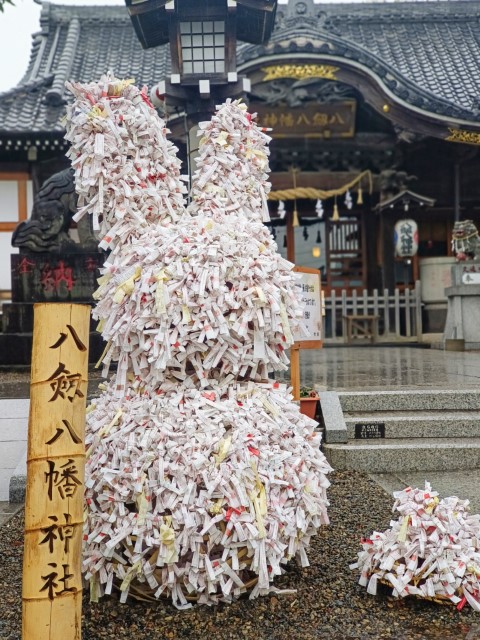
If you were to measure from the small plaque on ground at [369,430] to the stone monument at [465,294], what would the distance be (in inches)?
286

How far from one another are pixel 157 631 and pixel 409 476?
308cm

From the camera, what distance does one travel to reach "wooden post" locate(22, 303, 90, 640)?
2.32m

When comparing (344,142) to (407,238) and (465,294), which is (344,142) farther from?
(465,294)

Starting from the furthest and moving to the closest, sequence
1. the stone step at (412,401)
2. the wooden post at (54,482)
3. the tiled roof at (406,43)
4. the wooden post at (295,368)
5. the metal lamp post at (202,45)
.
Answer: the tiled roof at (406,43) < the metal lamp post at (202,45) < the stone step at (412,401) < the wooden post at (295,368) < the wooden post at (54,482)

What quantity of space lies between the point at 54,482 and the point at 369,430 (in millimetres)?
3808

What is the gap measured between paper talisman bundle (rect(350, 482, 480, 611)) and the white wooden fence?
12013 mm

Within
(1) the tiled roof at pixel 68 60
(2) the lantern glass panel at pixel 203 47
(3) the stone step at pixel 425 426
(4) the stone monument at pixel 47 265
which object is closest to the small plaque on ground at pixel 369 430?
(3) the stone step at pixel 425 426

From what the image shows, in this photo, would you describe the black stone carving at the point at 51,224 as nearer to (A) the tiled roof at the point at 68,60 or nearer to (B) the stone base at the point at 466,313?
(A) the tiled roof at the point at 68,60

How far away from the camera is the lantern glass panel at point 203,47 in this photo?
7.75 meters

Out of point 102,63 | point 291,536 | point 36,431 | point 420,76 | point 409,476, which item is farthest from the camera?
point 102,63

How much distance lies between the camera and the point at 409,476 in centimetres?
526

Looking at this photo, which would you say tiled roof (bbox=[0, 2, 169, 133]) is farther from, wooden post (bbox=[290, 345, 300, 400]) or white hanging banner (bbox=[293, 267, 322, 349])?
wooden post (bbox=[290, 345, 300, 400])

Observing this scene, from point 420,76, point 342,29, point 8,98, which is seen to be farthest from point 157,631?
point 342,29

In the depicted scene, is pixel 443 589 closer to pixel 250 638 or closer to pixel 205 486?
pixel 250 638
